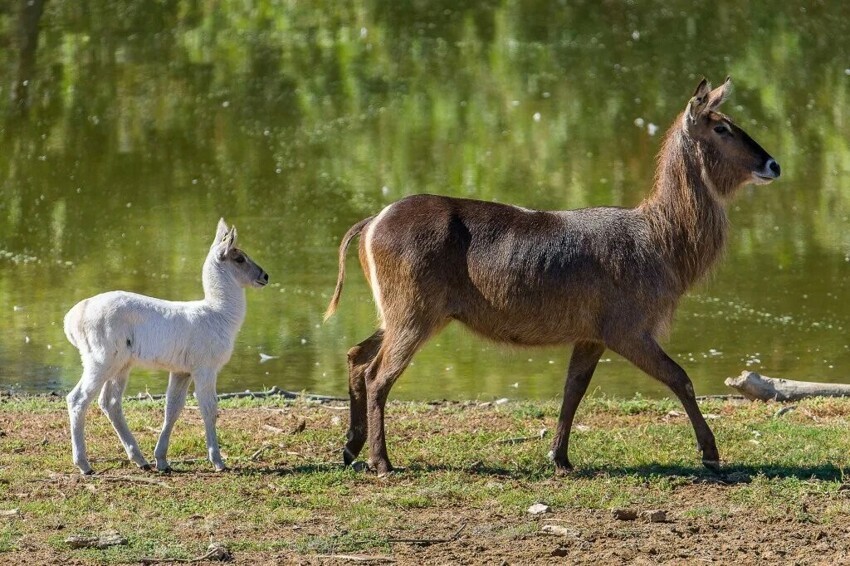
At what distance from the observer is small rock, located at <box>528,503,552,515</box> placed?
248 inches

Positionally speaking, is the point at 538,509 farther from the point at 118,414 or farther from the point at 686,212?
the point at 118,414

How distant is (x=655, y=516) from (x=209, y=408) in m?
2.28

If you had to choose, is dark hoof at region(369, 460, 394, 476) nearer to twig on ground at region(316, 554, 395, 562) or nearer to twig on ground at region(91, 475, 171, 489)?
twig on ground at region(91, 475, 171, 489)

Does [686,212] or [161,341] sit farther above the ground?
[686,212]

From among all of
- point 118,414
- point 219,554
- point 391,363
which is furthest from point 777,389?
point 219,554

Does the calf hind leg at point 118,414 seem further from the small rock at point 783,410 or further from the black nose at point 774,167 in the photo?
the small rock at point 783,410

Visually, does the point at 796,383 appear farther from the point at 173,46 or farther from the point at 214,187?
the point at 173,46

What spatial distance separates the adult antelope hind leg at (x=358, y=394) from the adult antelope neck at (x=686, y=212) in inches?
62.7

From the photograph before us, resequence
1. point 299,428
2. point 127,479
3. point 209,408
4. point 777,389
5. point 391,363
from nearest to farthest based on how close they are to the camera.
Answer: point 127,479 → point 209,408 → point 391,363 → point 299,428 → point 777,389

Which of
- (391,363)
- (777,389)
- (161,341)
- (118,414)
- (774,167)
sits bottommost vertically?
(777,389)

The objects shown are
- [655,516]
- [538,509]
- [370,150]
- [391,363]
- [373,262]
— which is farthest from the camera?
[370,150]

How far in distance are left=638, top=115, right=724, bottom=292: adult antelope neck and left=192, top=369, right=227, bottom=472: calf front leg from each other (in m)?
2.42

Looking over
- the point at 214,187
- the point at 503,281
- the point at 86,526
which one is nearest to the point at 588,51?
the point at 214,187

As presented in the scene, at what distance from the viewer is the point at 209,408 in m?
7.07
